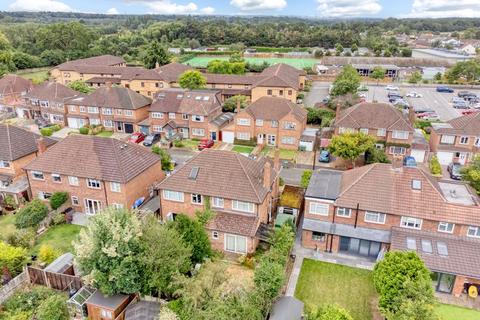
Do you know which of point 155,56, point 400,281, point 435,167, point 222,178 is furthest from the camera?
point 155,56

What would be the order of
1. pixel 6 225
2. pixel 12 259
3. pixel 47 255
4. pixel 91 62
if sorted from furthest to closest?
1. pixel 91 62
2. pixel 6 225
3. pixel 47 255
4. pixel 12 259

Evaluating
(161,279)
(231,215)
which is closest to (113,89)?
(231,215)

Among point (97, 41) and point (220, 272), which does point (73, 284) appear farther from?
point (97, 41)

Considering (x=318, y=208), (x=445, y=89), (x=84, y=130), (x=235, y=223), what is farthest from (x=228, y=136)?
(x=445, y=89)

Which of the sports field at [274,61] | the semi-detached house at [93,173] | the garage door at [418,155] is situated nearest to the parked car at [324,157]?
the garage door at [418,155]

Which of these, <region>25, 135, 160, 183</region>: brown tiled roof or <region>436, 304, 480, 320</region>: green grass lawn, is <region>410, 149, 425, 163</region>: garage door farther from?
<region>25, 135, 160, 183</region>: brown tiled roof

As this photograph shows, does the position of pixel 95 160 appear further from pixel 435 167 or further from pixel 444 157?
pixel 444 157
